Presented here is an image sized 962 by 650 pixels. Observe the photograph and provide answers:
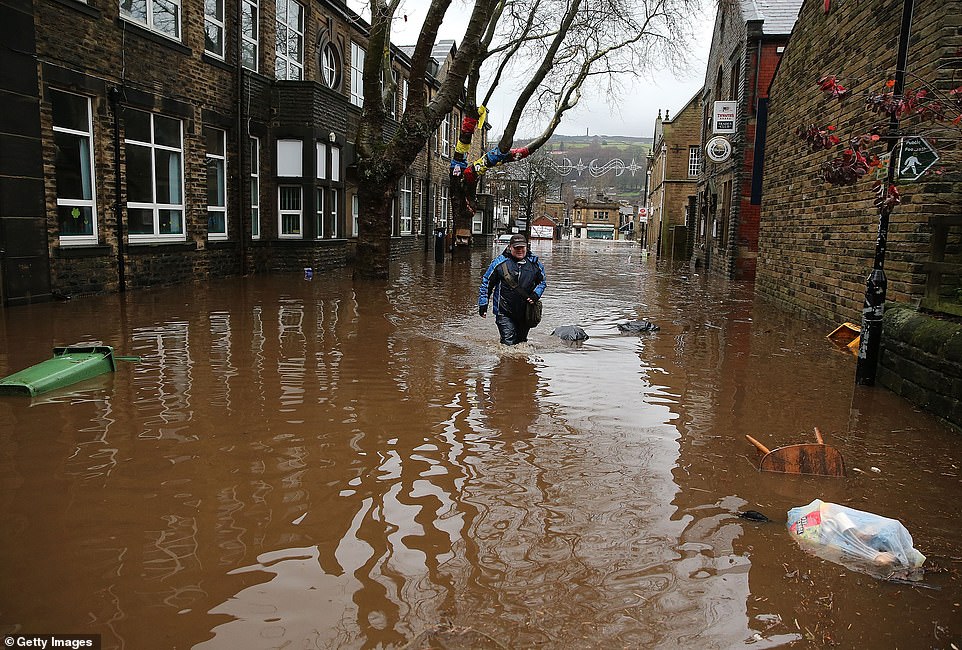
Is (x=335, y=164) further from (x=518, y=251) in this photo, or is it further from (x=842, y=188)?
(x=842, y=188)

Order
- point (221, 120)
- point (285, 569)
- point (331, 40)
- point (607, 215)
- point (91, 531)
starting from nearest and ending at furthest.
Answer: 1. point (285, 569)
2. point (91, 531)
3. point (221, 120)
4. point (331, 40)
5. point (607, 215)

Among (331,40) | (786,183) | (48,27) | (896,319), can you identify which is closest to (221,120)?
(48,27)

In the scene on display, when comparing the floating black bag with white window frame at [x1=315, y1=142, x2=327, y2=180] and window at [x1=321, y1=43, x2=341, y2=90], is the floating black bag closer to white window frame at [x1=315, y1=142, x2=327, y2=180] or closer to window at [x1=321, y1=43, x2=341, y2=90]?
white window frame at [x1=315, y1=142, x2=327, y2=180]

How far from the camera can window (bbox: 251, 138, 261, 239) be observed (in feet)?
62.2

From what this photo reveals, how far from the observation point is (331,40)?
74.2ft

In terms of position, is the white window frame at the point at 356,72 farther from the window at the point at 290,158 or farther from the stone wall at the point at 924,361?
the stone wall at the point at 924,361

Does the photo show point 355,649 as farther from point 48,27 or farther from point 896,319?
point 48,27

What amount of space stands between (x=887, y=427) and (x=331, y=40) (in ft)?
68.1

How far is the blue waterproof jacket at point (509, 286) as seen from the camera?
891cm

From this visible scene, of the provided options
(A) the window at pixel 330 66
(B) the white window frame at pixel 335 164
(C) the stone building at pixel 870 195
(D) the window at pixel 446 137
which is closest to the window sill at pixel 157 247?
(B) the white window frame at pixel 335 164

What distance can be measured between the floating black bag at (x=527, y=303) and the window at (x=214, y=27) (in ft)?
36.4

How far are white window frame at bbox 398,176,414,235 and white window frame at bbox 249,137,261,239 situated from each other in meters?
11.8

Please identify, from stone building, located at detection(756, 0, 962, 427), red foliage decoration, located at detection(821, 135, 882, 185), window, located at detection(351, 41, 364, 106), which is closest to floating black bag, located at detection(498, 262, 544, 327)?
stone building, located at detection(756, 0, 962, 427)

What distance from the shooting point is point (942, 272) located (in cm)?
689
